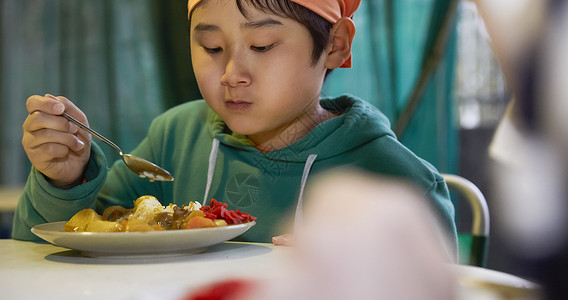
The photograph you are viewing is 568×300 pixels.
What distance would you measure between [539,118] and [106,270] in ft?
1.75

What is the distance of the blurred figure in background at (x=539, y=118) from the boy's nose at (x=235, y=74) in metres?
0.78

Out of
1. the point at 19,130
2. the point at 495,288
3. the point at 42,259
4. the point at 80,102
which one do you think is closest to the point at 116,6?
the point at 80,102

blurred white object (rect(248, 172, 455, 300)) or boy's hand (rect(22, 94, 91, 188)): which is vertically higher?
blurred white object (rect(248, 172, 455, 300))

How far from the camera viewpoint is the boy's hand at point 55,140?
2.71 ft

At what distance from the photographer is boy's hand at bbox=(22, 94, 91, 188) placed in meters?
0.83

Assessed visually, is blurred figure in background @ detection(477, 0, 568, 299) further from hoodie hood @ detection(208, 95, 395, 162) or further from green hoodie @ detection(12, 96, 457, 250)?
hoodie hood @ detection(208, 95, 395, 162)

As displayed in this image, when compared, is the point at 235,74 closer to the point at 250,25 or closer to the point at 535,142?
the point at 250,25

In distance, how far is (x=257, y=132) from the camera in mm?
1026

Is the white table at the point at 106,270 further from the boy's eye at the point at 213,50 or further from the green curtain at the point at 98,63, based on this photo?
the green curtain at the point at 98,63

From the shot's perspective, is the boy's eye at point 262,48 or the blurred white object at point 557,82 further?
the boy's eye at point 262,48

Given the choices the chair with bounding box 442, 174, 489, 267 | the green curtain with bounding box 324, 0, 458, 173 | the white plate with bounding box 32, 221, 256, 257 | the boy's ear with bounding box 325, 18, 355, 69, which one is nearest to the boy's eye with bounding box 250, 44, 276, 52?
the boy's ear with bounding box 325, 18, 355, 69

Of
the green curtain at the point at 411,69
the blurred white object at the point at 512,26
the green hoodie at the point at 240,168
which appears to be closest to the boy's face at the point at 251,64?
the green hoodie at the point at 240,168

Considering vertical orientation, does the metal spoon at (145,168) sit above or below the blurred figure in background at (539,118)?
below

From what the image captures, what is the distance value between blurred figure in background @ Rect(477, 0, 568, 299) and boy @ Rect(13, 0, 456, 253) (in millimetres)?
785
